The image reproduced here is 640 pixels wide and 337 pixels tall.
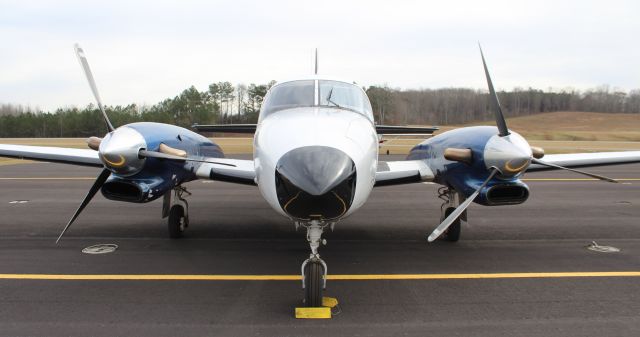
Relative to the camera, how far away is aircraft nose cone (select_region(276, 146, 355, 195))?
390 centimetres

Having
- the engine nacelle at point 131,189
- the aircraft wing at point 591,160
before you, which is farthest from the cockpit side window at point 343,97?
the aircraft wing at point 591,160

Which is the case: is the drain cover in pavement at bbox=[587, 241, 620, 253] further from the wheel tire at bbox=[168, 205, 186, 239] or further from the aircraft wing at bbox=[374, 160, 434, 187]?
the wheel tire at bbox=[168, 205, 186, 239]

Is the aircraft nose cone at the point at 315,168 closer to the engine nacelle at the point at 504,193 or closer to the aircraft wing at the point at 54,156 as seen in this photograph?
the engine nacelle at the point at 504,193

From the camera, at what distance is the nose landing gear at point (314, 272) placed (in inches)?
177

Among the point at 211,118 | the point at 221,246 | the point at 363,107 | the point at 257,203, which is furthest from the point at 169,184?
the point at 211,118

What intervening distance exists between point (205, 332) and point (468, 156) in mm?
4131

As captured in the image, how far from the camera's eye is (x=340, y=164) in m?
4.04

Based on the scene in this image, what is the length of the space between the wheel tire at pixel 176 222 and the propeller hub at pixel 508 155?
196 inches

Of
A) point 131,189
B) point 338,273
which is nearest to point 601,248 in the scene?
point 338,273

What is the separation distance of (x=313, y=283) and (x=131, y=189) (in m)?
3.29

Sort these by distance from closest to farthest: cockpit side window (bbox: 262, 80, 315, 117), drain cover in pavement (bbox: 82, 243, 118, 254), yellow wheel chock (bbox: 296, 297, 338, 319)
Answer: yellow wheel chock (bbox: 296, 297, 338, 319) < cockpit side window (bbox: 262, 80, 315, 117) < drain cover in pavement (bbox: 82, 243, 118, 254)

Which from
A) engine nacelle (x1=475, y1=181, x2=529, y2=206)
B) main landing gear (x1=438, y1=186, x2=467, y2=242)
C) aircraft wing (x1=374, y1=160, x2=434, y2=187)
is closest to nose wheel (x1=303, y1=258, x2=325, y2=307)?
aircraft wing (x1=374, y1=160, x2=434, y2=187)

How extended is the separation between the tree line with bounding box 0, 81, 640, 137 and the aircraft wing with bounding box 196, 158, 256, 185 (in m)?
20.2

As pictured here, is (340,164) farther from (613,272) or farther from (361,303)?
(613,272)
